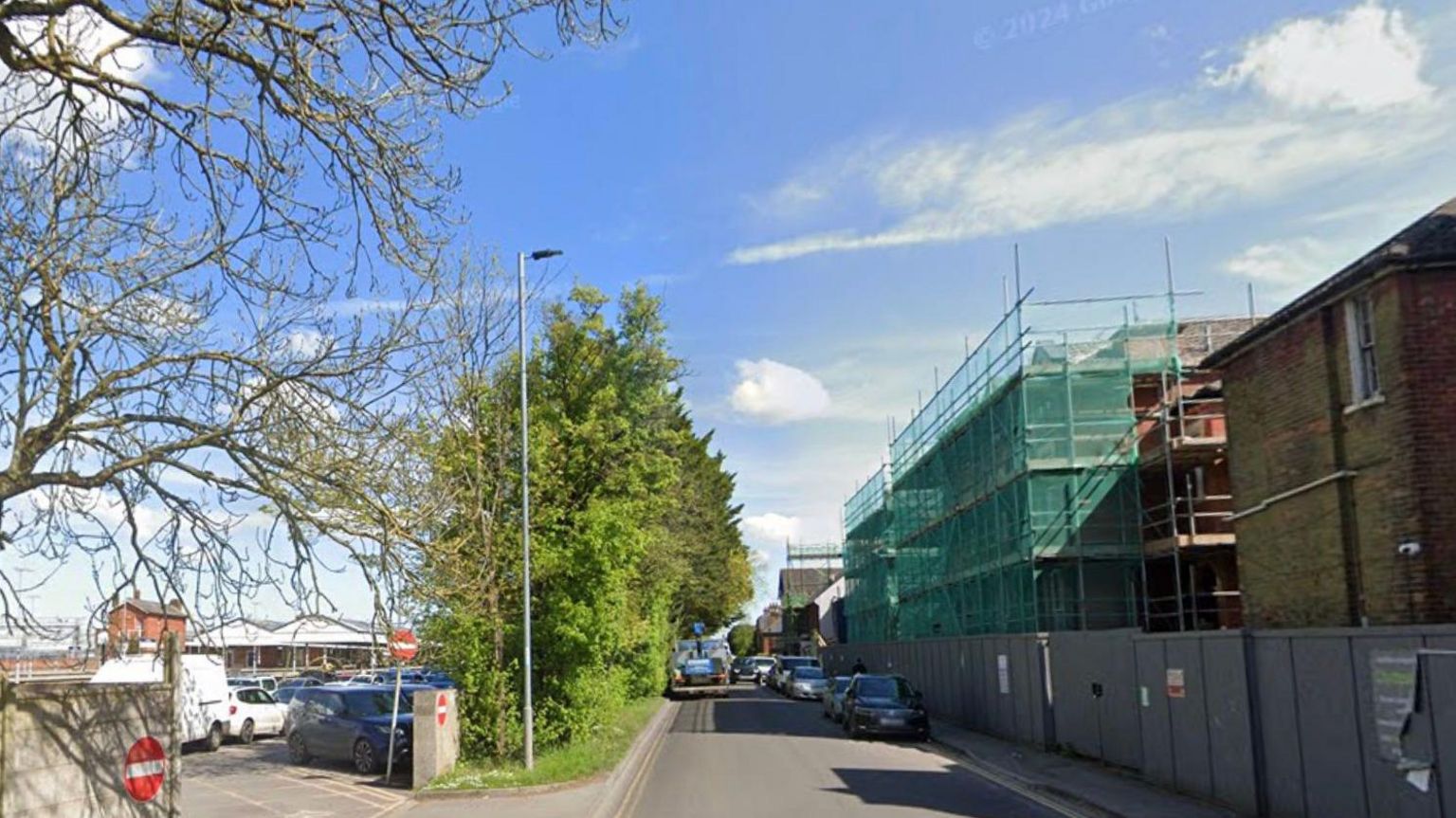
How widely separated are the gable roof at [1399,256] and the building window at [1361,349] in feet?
1.00

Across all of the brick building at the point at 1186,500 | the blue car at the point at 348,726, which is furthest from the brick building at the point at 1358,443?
the blue car at the point at 348,726

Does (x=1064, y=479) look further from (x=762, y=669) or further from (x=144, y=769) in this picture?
(x=762, y=669)

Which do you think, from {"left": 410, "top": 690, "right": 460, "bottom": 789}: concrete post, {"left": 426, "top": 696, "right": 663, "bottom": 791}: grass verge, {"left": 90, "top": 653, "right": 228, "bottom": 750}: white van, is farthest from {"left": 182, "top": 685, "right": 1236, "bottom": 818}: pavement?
{"left": 90, "top": 653, "right": 228, "bottom": 750}: white van

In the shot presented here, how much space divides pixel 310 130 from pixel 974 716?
25147mm

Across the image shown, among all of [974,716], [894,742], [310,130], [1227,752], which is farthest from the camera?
[974,716]

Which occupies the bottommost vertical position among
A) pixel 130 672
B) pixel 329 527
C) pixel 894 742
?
pixel 894 742

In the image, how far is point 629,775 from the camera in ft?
65.9

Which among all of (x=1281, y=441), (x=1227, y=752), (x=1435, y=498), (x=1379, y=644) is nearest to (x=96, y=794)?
(x=1379, y=644)

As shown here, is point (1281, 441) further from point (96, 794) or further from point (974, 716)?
point (96, 794)

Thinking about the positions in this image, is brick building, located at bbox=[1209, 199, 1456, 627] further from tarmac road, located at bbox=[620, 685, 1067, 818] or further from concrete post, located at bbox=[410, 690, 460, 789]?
concrete post, located at bbox=[410, 690, 460, 789]

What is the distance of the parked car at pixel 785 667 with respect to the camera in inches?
2160

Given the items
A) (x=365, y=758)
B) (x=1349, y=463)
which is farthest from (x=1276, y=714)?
(x=365, y=758)

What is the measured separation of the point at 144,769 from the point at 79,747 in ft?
2.20

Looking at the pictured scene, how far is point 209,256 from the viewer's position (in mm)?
8812
